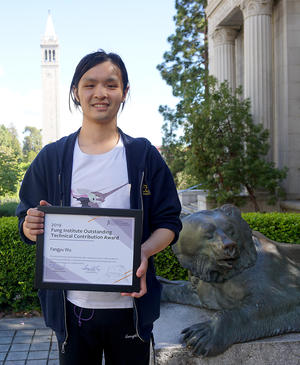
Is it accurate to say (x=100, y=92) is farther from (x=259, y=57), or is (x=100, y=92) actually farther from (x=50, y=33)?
(x=50, y=33)

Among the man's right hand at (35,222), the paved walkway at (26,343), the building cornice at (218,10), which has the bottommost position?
the paved walkway at (26,343)

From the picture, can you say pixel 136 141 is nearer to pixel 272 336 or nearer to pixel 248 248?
pixel 248 248

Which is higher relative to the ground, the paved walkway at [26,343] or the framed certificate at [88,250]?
the framed certificate at [88,250]

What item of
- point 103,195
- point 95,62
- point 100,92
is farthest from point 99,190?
point 95,62

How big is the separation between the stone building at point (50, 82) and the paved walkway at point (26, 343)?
79.7 metres

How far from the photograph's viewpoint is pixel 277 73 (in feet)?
34.2

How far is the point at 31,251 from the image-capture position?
16.6ft

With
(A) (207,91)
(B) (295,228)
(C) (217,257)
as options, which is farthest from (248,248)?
(A) (207,91)

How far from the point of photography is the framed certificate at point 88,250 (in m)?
1.43

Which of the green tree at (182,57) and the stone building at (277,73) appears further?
the green tree at (182,57)

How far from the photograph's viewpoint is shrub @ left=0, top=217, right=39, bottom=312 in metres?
5.05

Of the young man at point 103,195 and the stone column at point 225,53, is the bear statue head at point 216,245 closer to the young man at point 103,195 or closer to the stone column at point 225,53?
the young man at point 103,195

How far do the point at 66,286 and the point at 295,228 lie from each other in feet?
14.1

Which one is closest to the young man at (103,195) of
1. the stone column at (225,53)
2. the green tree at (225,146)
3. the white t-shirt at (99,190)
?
the white t-shirt at (99,190)
